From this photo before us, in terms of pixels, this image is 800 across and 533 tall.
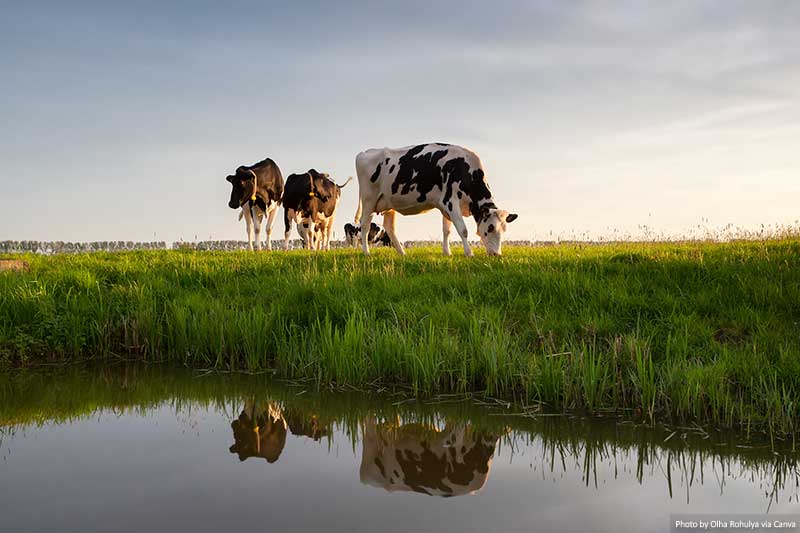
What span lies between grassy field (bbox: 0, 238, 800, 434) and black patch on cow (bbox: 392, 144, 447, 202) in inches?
113

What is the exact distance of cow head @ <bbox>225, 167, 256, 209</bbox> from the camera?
64.8 ft

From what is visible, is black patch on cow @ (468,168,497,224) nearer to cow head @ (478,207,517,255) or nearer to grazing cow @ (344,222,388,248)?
cow head @ (478,207,517,255)

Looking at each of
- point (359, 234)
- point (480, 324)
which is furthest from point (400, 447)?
point (359, 234)

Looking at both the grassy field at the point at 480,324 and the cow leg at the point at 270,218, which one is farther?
the cow leg at the point at 270,218

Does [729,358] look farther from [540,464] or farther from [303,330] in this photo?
[303,330]

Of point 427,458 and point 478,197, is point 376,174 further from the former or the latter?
point 427,458

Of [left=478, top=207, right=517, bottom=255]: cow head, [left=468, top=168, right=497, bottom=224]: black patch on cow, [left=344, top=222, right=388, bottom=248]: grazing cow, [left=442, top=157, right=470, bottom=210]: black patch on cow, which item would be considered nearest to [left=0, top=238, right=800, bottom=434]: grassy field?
[left=478, top=207, right=517, bottom=255]: cow head

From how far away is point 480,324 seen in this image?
7.68 metres

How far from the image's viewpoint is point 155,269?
459 inches

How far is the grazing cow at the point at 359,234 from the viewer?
26.6 metres

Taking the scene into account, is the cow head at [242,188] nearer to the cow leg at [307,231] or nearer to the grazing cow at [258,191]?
the grazing cow at [258,191]

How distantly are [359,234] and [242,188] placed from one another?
7.67 metres

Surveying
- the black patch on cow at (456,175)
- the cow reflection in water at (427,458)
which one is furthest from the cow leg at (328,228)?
the cow reflection in water at (427,458)

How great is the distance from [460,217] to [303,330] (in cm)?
634
